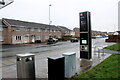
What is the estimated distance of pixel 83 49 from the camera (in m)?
8.15

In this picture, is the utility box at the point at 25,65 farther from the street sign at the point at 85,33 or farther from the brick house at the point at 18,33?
the brick house at the point at 18,33

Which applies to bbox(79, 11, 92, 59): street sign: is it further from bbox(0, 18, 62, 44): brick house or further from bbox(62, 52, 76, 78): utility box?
bbox(0, 18, 62, 44): brick house

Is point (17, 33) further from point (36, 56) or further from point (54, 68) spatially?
point (54, 68)

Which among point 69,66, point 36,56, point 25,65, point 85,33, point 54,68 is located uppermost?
point 85,33

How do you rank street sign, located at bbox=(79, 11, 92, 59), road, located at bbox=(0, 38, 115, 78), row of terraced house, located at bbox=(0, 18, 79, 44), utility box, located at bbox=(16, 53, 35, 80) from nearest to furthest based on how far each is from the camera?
utility box, located at bbox=(16, 53, 35, 80) → road, located at bbox=(0, 38, 115, 78) → street sign, located at bbox=(79, 11, 92, 59) → row of terraced house, located at bbox=(0, 18, 79, 44)

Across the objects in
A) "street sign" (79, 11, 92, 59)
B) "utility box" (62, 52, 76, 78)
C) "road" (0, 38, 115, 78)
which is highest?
"street sign" (79, 11, 92, 59)

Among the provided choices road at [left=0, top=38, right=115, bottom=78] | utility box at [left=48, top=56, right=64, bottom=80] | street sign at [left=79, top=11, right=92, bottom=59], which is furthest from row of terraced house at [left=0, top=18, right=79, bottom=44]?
utility box at [left=48, top=56, right=64, bottom=80]

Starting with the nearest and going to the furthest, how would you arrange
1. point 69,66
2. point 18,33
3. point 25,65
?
point 25,65, point 69,66, point 18,33

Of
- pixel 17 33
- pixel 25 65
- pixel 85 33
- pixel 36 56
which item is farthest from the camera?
pixel 17 33

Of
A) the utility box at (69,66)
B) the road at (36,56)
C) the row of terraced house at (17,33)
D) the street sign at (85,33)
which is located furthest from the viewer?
the row of terraced house at (17,33)

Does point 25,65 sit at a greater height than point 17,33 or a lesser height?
lesser

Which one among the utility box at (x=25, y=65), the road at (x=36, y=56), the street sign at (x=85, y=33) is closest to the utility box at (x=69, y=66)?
the road at (x=36, y=56)

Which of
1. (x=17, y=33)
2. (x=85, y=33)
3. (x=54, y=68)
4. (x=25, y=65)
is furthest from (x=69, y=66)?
(x=17, y=33)

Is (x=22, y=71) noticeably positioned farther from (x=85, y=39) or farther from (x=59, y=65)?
(x=85, y=39)
